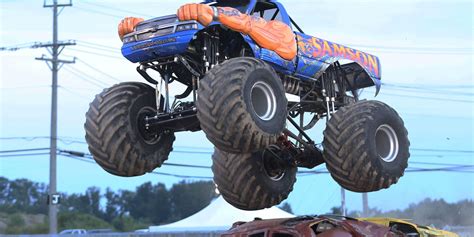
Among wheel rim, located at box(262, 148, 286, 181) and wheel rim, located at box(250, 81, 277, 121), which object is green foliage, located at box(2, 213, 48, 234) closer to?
wheel rim, located at box(262, 148, 286, 181)

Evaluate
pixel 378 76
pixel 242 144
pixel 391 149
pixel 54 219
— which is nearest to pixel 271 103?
pixel 242 144

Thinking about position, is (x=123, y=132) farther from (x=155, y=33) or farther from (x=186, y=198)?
(x=186, y=198)

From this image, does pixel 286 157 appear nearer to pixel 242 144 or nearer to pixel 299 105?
pixel 299 105

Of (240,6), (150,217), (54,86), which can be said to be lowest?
(150,217)

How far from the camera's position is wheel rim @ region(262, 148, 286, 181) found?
41.2ft

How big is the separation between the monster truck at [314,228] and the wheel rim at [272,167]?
76.9 inches

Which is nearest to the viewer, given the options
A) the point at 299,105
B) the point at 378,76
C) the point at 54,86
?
the point at 299,105

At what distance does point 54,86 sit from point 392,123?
3069cm

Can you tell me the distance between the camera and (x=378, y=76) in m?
13.0

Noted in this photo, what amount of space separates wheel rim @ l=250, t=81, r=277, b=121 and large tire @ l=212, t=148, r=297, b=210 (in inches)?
97.9

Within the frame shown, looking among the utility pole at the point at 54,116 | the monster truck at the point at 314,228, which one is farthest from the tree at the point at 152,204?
the monster truck at the point at 314,228

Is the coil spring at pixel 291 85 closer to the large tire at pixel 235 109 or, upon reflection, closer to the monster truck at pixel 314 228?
the large tire at pixel 235 109

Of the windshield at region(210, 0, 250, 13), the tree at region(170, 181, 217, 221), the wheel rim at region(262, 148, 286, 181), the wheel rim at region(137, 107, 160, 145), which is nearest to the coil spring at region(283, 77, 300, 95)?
the windshield at region(210, 0, 250, 13)

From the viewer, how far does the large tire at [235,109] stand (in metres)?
8.98
